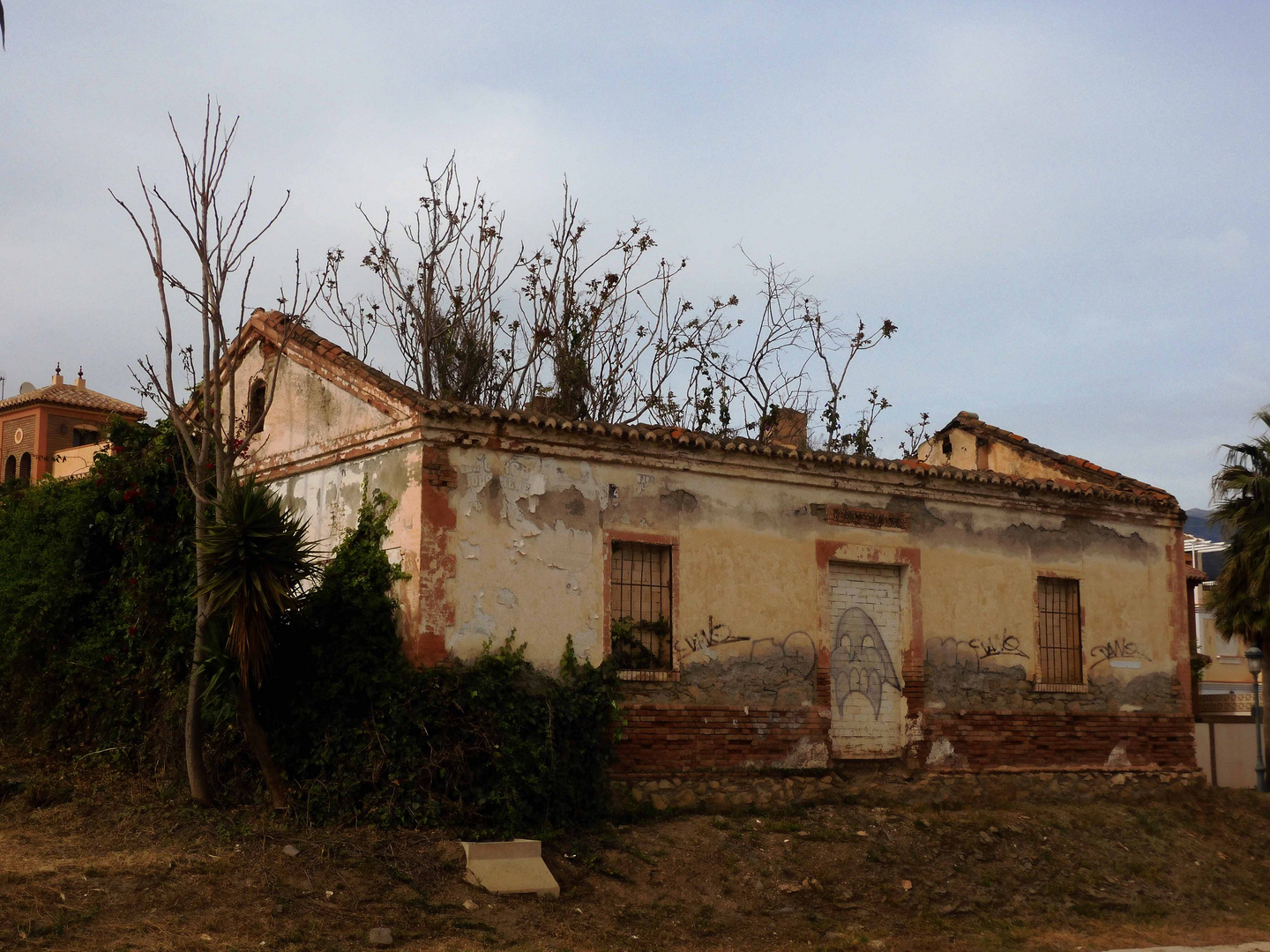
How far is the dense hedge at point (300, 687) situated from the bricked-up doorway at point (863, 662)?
10.7 feet

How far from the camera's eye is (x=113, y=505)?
46.8 ft

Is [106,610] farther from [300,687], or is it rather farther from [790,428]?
[790,428]

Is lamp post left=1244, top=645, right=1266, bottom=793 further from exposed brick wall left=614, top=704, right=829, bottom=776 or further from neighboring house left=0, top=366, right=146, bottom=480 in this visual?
neighboring house left=0, top=366, right=146, bottom=480

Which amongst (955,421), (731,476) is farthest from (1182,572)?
(731,476)

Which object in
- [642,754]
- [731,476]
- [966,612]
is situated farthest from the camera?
[966,612]

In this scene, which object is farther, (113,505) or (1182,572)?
(1182,572)

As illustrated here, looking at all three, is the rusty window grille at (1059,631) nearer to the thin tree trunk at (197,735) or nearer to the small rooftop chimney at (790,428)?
the small rooftop chimney at (790,428)

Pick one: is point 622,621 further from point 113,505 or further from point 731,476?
point 113,505

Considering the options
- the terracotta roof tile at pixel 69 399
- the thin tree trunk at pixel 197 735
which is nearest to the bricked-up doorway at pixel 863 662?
the thin tree trunk at pixel 197 735

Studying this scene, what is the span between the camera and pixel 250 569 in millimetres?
10789

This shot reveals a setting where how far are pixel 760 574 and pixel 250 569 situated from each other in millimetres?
5792

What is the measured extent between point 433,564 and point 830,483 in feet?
17.0

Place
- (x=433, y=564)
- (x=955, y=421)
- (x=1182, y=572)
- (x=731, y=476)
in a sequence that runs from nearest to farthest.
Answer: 1. (x=433, y=564)
2. (x=731, y=476)
3. (x=1182, y=572)
4. (x=955, y=421)

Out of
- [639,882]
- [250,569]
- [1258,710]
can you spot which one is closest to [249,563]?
[250,569]
